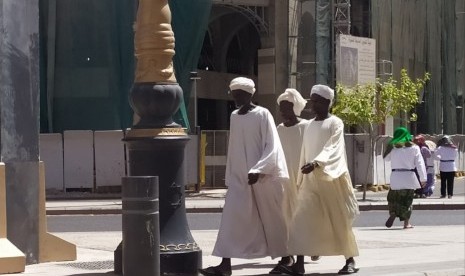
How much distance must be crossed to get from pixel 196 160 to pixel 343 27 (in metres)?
8.65

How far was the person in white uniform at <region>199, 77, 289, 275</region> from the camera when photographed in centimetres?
942

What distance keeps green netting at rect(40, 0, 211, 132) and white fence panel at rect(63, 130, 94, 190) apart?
1.62 meters

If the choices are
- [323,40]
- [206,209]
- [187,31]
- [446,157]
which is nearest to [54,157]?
[187,31]

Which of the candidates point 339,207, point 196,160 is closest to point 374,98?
point 196,160

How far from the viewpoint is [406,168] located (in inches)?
657

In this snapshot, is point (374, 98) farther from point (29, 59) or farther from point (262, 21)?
point (29, 59)

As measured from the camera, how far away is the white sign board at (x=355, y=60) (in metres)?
32.9

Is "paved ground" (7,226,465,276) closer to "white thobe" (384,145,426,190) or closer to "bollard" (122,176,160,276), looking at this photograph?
"white thobe" (384,145,426,190)

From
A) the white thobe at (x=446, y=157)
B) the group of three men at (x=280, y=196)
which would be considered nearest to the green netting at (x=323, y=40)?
the white thobe at (x=446, y=157)

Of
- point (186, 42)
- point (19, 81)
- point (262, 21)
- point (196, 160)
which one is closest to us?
point (19, 81)

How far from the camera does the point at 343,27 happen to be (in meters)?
33.8

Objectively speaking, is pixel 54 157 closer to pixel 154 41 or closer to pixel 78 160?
pixel 78 160

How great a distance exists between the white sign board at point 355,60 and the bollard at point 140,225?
83.7ft

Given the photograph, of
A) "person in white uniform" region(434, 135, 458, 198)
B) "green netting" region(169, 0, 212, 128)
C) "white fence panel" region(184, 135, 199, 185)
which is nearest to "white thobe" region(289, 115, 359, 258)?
"person in white uniform" region(434, 135, 458, 198)
